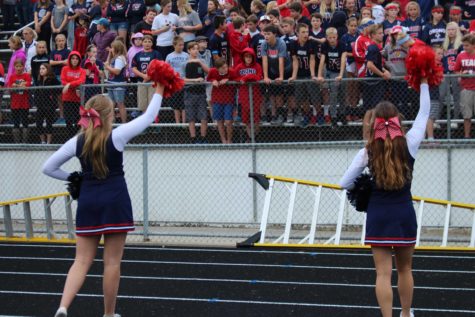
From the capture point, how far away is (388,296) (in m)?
6.34

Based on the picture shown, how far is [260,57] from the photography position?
1400cm

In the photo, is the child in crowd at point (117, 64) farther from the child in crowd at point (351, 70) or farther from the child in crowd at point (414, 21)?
the child in crowd at point (414, 21)

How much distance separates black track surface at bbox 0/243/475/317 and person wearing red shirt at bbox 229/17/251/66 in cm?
418

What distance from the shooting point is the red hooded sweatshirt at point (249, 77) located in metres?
12.9

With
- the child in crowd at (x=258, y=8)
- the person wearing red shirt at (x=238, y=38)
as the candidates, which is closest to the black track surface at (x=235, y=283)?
the person wearing red shirt at (x=238, y=38)

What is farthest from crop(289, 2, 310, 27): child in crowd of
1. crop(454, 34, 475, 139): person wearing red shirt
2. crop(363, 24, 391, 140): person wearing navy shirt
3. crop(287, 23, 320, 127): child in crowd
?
crop(454, 34, 475, 139): person wearing red shirt

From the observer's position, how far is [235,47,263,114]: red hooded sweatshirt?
12906mm

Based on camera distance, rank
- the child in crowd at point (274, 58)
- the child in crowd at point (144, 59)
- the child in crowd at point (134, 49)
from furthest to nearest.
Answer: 1. the child in crowd at point (134, 49)
2. the child in crowd at point (144, 59)
3. the child in crowd at point (274, 58)

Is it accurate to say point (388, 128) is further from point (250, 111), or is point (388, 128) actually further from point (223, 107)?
point (223, 107)

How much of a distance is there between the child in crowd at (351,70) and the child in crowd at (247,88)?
120 cm

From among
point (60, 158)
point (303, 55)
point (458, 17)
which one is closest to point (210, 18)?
point (303, 55)

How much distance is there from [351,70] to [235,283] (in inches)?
218

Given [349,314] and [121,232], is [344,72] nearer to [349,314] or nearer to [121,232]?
[349,314]

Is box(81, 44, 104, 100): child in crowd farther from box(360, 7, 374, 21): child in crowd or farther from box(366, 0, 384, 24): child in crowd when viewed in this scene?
box(366, 0, 384, 24): child in crowd
